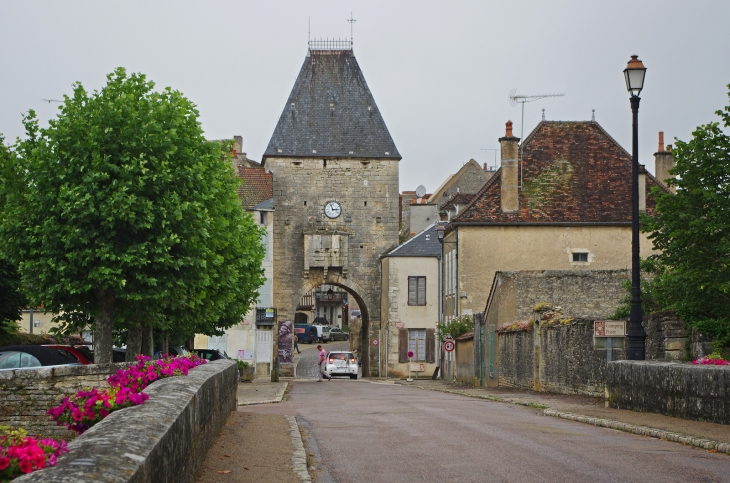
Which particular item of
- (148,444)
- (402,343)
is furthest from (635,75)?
(402,343)

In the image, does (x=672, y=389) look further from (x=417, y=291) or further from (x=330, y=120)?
(x=330, y=120)

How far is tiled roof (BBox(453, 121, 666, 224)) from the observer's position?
41125 millimetres

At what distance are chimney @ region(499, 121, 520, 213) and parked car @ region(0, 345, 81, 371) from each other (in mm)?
22479

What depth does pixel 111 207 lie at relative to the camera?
2256cm

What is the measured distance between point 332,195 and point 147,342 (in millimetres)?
26123

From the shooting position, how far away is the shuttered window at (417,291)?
52.6m

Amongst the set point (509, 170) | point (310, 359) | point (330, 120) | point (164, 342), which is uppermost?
point (330, 120)

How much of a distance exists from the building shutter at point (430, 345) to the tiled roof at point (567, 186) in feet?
40.5

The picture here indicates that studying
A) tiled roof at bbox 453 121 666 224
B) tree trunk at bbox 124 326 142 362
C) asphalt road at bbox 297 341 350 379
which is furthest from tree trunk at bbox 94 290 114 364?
asphalt road at bbox 297 341 350 379

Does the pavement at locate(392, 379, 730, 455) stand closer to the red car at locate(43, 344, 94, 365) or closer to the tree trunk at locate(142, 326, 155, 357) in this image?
the red car at locate(43, 344, 94, 365)

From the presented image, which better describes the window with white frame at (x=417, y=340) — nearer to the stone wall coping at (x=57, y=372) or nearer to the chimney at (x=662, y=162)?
the chimney at (x=662, y=162)

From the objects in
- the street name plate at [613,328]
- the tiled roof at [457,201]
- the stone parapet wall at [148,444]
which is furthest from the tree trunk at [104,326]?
the tiled roof at [457,201]

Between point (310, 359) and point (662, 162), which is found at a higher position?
point (662, 162)

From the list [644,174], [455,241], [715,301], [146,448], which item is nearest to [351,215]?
[455,241]
